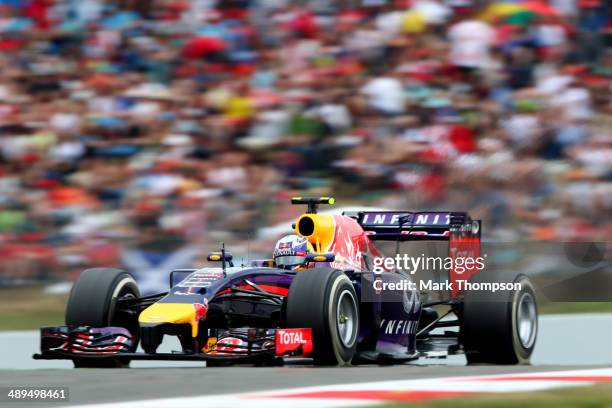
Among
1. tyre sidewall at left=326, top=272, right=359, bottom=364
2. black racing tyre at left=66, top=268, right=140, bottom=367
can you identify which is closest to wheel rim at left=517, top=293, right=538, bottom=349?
tyre sidewall at left=326, top=272, right=359, bottom=364

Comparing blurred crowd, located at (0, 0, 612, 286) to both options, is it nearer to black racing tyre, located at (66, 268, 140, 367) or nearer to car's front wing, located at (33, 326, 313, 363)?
black racing tyre, located at (66, 268, 140, 367)

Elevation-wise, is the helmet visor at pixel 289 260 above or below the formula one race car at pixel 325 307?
above

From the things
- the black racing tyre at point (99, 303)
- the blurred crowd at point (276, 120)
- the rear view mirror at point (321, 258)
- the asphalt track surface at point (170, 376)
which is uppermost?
the blurred crowd at point (276, 120)

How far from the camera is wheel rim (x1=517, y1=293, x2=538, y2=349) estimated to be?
10084mm

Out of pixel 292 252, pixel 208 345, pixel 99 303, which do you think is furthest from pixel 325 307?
pixel 99 303

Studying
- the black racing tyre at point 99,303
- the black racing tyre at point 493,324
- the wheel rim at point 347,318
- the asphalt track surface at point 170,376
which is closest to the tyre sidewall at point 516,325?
the black racing tyre at point 493,324

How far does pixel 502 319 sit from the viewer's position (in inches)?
381

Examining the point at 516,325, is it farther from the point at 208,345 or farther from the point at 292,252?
the point at 208,345

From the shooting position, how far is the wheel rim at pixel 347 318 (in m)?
8.56

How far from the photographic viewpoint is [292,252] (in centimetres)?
957

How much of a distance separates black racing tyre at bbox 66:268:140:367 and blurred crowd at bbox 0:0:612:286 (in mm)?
2676

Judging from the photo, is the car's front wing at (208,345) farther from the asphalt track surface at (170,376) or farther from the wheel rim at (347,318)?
the wheel rim at (347,318)

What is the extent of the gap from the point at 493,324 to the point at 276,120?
517 centimetres

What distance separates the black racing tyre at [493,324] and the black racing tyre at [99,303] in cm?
287
